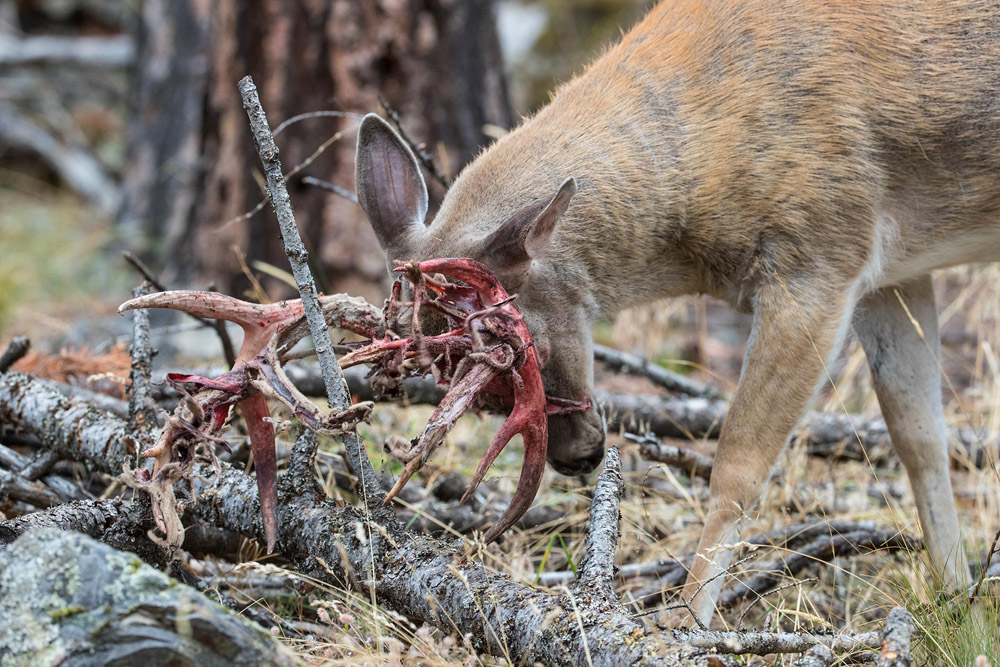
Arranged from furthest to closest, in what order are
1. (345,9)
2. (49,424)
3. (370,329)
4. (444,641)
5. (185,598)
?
(345,9), (49,424), (370,329), (444,641), (185,598)

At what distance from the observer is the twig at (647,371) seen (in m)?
3.90

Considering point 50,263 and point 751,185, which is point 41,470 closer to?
point 751,185

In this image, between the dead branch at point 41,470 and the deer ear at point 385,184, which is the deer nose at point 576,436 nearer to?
the deer ear at point 385,184

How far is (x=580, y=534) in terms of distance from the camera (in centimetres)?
308

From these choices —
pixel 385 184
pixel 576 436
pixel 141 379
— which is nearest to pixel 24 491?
pixel 141 379

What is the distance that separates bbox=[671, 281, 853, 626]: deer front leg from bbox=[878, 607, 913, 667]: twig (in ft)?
3.26

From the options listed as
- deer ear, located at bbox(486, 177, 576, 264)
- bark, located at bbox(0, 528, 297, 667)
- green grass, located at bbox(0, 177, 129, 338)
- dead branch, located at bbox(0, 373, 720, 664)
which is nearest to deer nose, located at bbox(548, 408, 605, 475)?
deer ear, located at bbox(486, 177, 576, 264)

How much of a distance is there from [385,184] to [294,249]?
2.38 ft

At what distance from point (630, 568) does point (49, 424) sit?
173cm

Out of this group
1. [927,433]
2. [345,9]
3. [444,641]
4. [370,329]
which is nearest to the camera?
[444,641]

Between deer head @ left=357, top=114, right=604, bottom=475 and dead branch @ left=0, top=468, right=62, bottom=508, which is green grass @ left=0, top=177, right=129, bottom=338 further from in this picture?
deer head @ left=357, top=114, right=604, bottom=475

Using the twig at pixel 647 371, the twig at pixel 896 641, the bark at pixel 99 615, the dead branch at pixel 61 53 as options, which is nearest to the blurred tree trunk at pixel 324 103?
the twig at pixel 647 371

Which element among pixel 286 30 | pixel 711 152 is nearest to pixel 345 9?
pixel 286 30

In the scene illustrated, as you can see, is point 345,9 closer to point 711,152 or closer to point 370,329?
point 711,152
